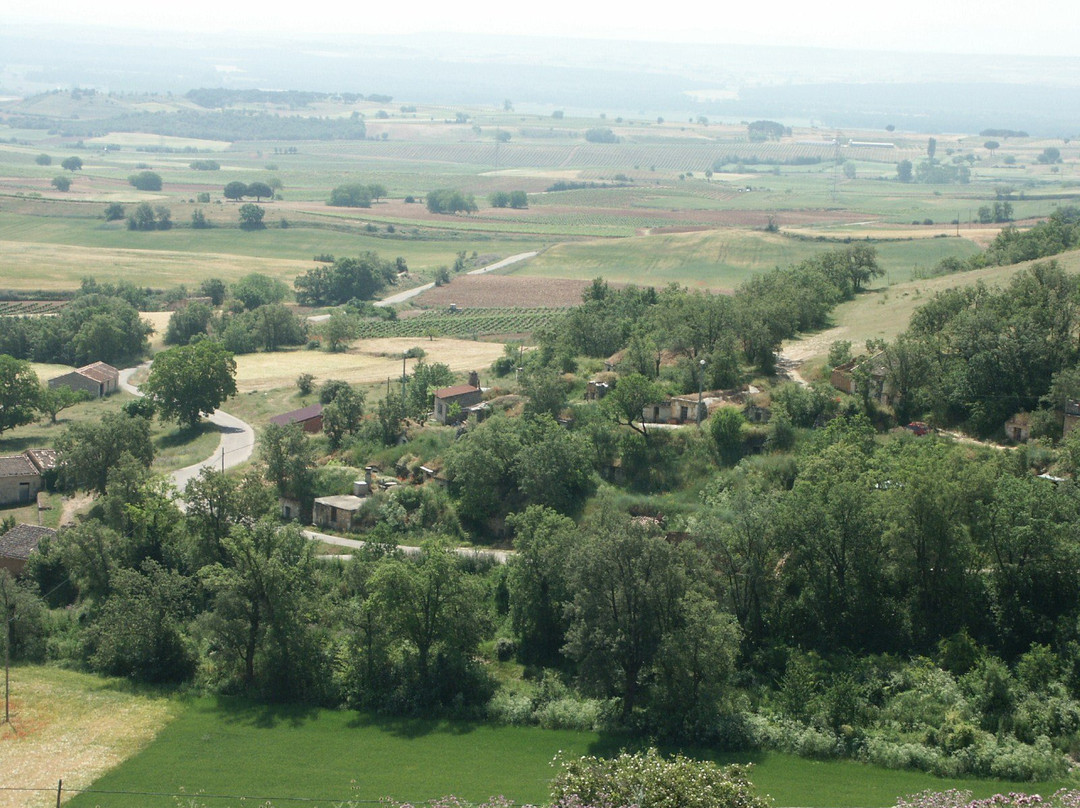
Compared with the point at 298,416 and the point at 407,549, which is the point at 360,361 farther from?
the point at 407,549

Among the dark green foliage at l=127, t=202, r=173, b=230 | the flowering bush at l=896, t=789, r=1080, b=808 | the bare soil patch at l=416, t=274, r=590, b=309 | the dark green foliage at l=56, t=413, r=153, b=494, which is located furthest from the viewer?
the dark green foliage at l=127, t=202, r=173, b=230

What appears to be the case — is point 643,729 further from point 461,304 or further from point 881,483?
point 461,304

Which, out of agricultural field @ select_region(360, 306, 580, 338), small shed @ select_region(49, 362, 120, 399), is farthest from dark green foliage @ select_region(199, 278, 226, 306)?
small shed @ select_region(49, 362, 120, 399)

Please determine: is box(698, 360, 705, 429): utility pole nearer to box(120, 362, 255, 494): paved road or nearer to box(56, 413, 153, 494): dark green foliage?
box(120, 362, 255, 494): paved road

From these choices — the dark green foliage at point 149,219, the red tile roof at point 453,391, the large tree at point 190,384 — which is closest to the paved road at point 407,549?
the red tile roof at point 453,391

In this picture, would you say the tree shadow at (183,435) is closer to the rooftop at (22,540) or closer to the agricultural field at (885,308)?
the rooftop at (22,540)

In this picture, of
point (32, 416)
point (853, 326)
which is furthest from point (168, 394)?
point (853, 326)
